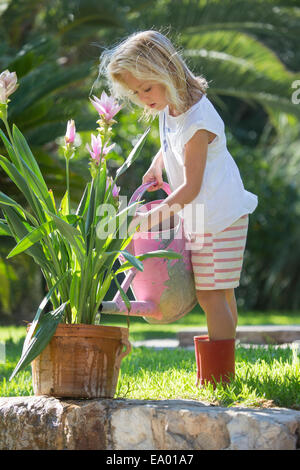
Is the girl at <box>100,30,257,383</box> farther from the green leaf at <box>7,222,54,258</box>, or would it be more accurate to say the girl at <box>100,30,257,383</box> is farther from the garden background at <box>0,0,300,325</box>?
the garden background at <box>0,0,300,325</box>

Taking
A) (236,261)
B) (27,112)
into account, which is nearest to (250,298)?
(27,112)

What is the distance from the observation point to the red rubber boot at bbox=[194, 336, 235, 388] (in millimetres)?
2604

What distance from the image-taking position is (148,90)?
264 centimetres

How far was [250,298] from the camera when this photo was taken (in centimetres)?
1141

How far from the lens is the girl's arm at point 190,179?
257 centimetres

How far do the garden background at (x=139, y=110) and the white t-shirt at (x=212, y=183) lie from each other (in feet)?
8.89

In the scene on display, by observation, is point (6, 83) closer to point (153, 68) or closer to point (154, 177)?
point (153, 68)

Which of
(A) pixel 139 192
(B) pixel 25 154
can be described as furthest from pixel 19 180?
(A) pixel 139 192

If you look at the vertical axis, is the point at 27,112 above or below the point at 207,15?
below

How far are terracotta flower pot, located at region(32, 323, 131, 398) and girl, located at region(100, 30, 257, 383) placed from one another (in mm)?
430

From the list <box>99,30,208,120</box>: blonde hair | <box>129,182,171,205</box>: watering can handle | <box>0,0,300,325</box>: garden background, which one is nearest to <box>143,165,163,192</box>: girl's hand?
<box>129,182,171,205</box>: watering can handle

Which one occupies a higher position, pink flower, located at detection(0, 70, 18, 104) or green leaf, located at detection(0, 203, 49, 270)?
pink flower, located at detection(0, 70, 18, 104)

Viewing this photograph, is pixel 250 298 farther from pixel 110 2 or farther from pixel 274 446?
pixel 274 446

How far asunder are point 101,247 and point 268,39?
11964 millimetres
